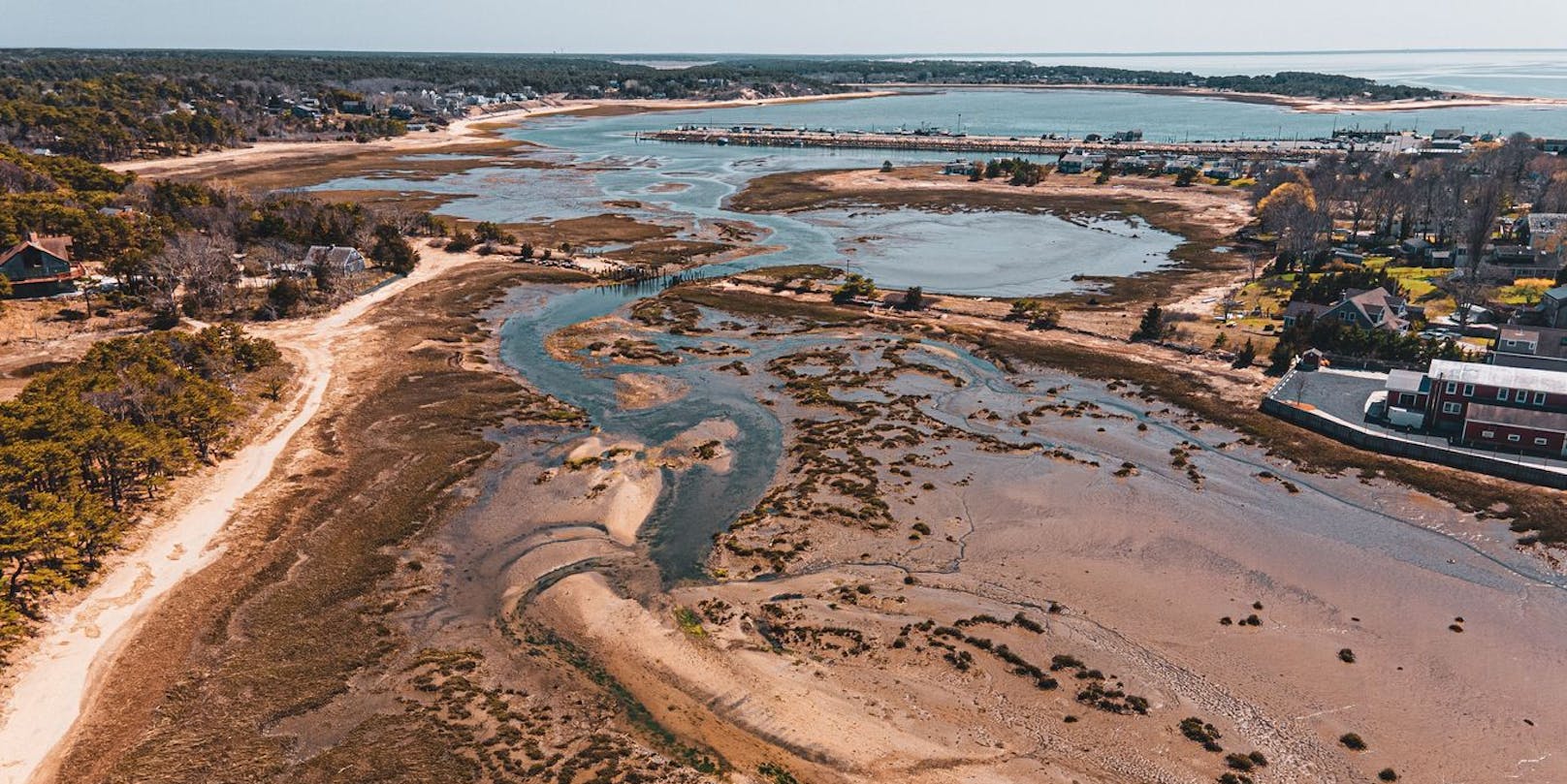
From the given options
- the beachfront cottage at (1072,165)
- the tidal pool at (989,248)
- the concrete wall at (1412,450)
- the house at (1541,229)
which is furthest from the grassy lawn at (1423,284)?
the beachfront cottage at (1072,165)

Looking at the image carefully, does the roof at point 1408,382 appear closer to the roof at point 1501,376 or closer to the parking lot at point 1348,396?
the roof at point 1501,376

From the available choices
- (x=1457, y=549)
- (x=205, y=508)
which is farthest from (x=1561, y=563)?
(x=205, y=508)

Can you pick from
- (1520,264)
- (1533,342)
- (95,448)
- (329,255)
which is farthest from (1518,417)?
(329,255)

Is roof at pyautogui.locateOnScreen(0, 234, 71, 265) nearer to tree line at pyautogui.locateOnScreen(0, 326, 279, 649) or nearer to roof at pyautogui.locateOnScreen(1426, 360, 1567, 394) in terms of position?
tree line at pyautogui.locateOnScreen(0, 326, 279, 649)

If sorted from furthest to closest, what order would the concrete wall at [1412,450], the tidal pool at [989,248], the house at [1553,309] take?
the tidal pool at [989,248] < the house at [1553,309] < the concrete wall at [1412,450]

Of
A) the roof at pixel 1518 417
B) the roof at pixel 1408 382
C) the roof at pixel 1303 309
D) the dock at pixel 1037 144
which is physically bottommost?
the roof at pixel 1518 417

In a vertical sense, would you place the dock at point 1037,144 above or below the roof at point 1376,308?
above

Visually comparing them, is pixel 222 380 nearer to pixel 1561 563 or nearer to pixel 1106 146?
pixel 1561 563

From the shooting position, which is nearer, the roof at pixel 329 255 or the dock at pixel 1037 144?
the roof at pixel 329 255

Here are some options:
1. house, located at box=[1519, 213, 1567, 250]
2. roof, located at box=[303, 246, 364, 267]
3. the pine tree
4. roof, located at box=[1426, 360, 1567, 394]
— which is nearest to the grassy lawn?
house, located at box=[1519, 213, 1567, 250]
